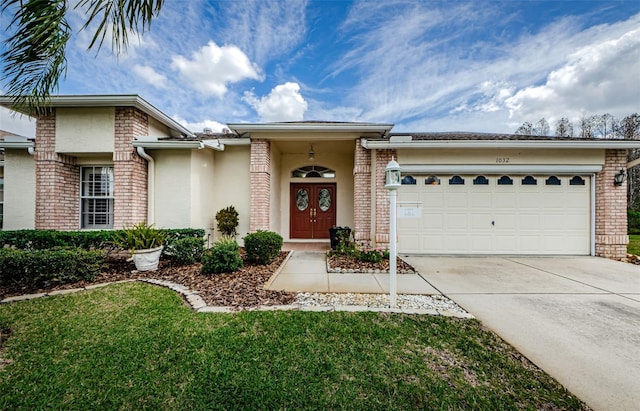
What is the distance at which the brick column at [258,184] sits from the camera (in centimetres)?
729

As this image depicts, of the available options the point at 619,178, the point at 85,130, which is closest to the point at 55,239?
the point at 85,130

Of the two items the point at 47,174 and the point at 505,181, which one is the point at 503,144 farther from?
the point at 47,174

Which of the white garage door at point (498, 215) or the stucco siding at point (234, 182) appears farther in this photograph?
the stucco siding at point (234, 182)

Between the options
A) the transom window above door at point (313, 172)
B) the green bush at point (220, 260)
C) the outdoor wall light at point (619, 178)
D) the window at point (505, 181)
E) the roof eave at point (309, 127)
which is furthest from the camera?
the transom window above door at point (313, 172)

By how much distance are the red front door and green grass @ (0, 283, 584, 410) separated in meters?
6.56

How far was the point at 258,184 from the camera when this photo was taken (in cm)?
730

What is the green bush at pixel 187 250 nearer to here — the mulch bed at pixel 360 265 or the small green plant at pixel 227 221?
the small green plant at pixel 227 221

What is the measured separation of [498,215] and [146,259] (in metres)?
9.40

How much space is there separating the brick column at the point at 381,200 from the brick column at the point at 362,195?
34 centimetres

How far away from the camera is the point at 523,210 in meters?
7.04

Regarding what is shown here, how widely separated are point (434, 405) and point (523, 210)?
752 cm

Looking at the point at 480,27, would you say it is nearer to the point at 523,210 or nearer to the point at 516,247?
the point at 523,210

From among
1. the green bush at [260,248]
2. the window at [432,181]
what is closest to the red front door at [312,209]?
the window at [432,181]

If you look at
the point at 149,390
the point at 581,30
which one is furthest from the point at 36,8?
the point at 581,30
